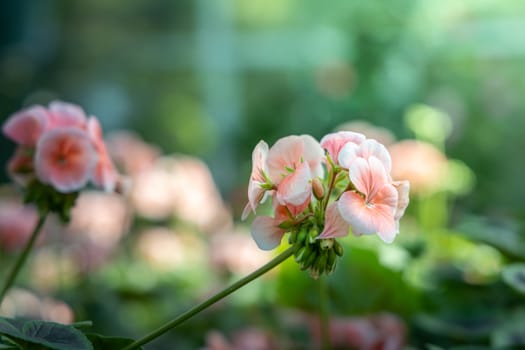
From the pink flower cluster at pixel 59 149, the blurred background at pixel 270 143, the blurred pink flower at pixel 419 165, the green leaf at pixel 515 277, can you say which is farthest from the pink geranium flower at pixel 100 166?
the blurred pink flower at pixel 419 165

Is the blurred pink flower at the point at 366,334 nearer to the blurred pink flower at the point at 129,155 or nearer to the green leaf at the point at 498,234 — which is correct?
the green leaf at the point at 498,234

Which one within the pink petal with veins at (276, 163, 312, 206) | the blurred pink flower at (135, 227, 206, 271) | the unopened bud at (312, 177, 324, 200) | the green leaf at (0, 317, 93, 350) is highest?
the blurred pink flower at (135, 227, 206, 271)

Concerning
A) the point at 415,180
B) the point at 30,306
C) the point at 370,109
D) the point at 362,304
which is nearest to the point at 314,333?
the point at 362,304

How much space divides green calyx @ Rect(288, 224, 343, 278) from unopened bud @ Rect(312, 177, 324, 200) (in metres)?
0.02

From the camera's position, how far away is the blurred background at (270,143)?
0.90 m

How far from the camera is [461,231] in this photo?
0.95m

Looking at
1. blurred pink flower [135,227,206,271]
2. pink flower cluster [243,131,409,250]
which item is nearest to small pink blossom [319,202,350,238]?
pink flower cluster [243,131,409,250]

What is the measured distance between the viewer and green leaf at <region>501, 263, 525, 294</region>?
0.73 m

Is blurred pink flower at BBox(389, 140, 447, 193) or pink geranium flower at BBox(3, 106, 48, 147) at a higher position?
blurred pink flower at BBox(389, 140, 447, 193)

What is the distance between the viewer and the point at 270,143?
3.12 metres

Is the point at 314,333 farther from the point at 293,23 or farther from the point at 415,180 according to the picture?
the point at 293,23

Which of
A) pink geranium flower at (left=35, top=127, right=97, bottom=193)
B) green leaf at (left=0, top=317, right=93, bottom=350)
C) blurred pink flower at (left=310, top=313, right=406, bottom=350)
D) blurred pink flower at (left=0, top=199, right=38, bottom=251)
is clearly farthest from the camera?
blurred pink flower at (left=0, top=199, right=38, bottom=251)

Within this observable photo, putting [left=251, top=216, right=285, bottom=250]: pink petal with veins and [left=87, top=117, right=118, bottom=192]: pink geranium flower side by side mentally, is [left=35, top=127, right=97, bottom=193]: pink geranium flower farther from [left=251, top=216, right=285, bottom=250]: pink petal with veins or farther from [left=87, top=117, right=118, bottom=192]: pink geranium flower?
[left=251, top=216, right=285, bottom=250]: pink petal with veins

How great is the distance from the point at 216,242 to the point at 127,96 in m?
3.07
